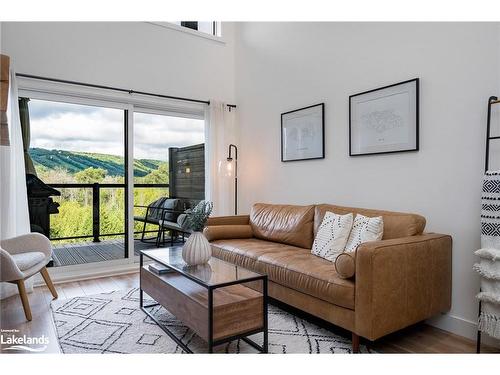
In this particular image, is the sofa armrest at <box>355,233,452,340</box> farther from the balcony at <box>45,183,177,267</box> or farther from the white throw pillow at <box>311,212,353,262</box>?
the balcony at <box>45,183,177,267</box>

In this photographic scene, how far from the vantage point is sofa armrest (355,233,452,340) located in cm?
190

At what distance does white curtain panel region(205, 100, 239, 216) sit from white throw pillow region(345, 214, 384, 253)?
2.30m

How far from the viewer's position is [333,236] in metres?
2.62

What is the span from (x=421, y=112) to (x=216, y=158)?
265 centimetres

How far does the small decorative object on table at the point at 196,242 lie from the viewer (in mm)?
2289

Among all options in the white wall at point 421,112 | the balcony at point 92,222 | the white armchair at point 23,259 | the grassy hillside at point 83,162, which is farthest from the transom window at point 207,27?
the white armchair at point 23,259

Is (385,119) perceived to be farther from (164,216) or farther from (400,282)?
(164,216)

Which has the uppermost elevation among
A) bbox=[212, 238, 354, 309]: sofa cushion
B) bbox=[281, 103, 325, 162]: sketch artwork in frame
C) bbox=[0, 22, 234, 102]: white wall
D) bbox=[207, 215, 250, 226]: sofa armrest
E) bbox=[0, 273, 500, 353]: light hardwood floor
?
bbox=[0, 22, 234, 102]: white wall

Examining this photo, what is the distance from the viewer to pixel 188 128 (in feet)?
15.1

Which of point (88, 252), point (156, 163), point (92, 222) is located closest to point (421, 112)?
point (156, 163)

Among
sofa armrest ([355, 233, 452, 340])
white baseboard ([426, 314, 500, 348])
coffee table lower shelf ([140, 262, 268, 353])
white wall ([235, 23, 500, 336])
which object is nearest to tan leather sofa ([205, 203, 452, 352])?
sofa armrest ([355, 233, 452, 340])

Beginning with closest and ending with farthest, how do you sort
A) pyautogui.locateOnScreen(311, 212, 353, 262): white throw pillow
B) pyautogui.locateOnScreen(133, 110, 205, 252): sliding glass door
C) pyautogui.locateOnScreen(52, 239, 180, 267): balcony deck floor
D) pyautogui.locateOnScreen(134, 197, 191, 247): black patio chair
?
pyautogui.locateOnScreen(311, 212, 353, 262): white throw pillow < pyautogui.locateOnScreen(52, 239, 180, 267): balcony deck floor < pyautogui.locateOnScreen(133, 110, 205, 252): sliding glass door < pyautogui.locateOnScreen(134, 197, 191, 247): black patio chair
